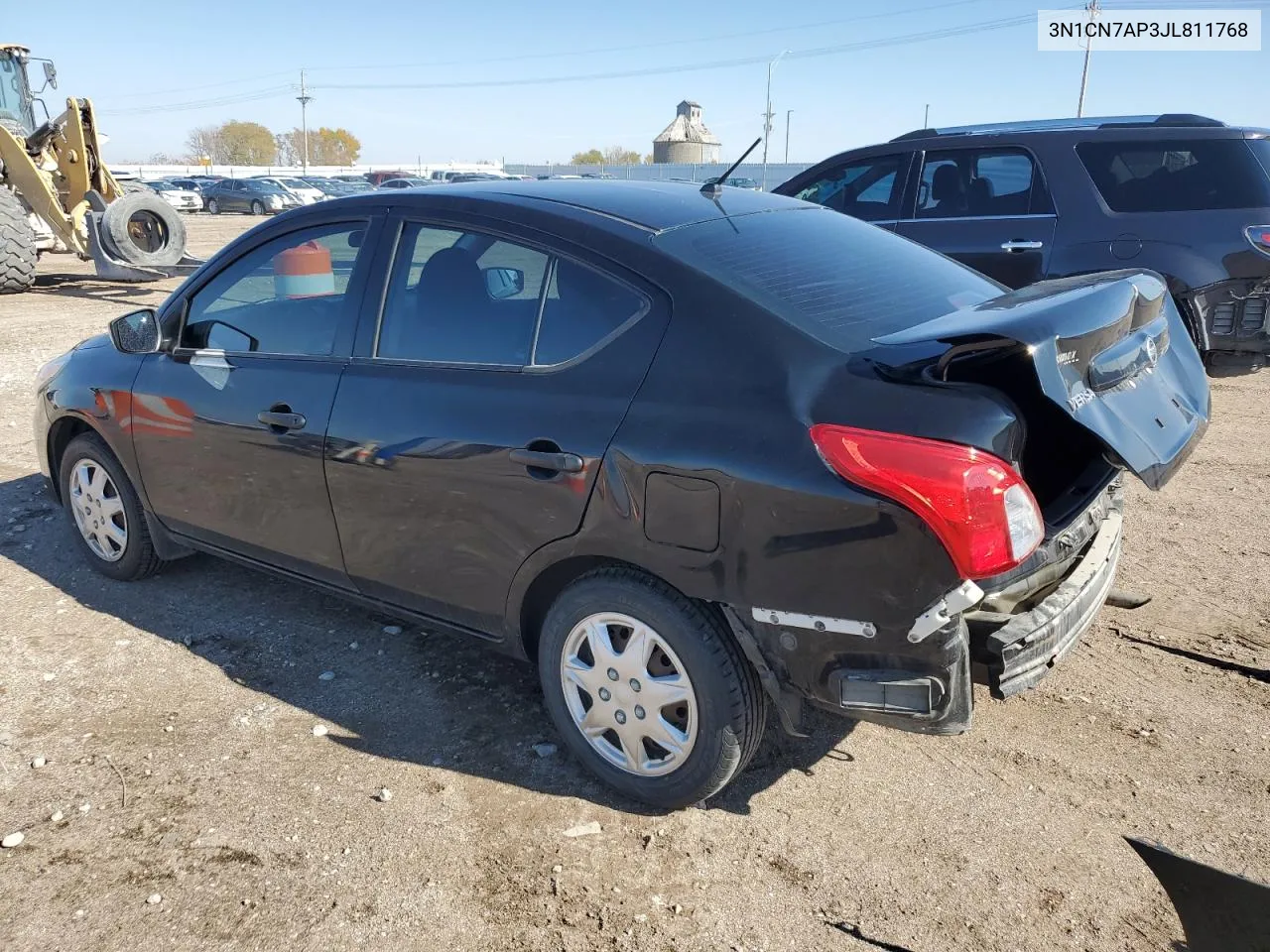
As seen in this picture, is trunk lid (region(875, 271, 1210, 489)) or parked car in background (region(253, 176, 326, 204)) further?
parked car in background (region(253, 176, 326, 204))

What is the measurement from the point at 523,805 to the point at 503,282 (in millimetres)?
1640

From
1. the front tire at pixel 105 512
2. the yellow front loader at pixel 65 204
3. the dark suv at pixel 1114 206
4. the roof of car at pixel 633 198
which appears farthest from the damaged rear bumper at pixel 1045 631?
the yellow front loader at pixel 65 204

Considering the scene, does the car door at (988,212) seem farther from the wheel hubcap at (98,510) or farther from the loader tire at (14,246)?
the loader tire at (14,246)

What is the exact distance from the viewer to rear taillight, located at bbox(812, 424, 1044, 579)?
2209mm

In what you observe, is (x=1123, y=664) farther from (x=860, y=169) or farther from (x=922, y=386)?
(x=860, y=169)

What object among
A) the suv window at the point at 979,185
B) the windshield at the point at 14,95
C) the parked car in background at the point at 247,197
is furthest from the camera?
the parked car in background at the point at 247,197

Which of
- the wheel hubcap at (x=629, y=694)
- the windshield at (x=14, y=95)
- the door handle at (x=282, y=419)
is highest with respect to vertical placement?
the windshield at (x=14, y=95)

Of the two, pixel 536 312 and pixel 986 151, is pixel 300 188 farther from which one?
pixel 536 312

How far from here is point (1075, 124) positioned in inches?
264

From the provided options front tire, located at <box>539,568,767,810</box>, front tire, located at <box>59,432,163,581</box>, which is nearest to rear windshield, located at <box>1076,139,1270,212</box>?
front tire, located at <box>539,568,767,810</box>

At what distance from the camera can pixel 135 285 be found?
1661 cm

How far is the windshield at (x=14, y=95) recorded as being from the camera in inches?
609

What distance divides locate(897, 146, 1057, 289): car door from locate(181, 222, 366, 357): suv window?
478 centimetres

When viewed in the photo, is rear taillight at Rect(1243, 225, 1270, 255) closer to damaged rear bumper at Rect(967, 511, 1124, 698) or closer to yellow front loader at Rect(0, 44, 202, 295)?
damaged rear bumper at Rect(967, 511, 1124, 698)
